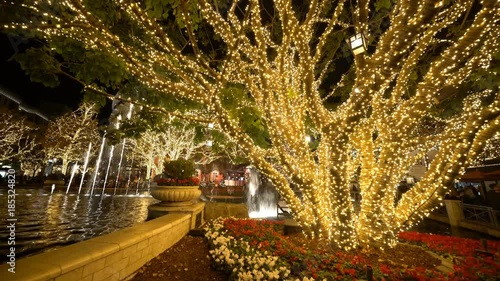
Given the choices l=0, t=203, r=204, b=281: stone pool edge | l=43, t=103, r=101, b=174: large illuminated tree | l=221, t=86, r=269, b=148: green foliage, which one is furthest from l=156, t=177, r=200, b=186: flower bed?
l=43, t=103, r=101, b=174: large illuminated tree

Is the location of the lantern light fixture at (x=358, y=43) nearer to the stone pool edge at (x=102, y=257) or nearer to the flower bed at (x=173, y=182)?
the stone pool edge at (x=102, y=257)

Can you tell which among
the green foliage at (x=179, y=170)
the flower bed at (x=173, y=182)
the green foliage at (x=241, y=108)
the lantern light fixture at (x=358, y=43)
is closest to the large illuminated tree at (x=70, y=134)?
the green foliage at (x=179, y=170)

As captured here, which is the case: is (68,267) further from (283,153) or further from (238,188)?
(238,188)

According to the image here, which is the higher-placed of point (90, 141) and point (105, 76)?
point (90, 141)

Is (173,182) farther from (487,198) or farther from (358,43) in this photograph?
(487,198)

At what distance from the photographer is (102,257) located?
289 centimetres

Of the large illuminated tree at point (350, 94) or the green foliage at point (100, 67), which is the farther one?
the green foliage at point (100, 67)

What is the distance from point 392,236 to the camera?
5.11 metres

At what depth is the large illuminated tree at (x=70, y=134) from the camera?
26.0 meters

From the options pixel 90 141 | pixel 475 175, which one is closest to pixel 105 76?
pixel 475 175

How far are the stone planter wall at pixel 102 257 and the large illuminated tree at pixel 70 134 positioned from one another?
26.9 m

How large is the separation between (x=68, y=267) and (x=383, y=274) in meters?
4.12

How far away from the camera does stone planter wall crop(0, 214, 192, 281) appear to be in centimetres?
218

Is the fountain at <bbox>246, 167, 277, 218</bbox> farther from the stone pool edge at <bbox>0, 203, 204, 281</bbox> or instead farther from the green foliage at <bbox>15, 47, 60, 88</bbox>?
the green foliage at <bbox>15, 47, 60, 88</bbox>
